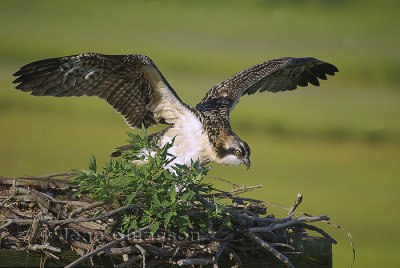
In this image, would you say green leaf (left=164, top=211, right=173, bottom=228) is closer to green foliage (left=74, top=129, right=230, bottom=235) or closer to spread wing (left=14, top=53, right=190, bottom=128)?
green foliage (left=74, top=129, right=230, bottom=235)

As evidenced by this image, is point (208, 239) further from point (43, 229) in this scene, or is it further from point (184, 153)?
point (184, 153)

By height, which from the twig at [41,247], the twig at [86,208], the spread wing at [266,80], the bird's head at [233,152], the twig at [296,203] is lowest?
the twig at [41,247]

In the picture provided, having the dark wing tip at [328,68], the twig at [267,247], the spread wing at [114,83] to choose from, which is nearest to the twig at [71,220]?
the twig at [267,247]

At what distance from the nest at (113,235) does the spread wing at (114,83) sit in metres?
0.65

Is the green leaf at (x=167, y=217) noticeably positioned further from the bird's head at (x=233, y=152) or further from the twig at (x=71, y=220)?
the bird's head at (x=233, y=152)

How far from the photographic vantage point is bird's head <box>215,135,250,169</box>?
2.64 metres

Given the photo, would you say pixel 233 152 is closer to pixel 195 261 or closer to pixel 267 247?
pixel 267 247

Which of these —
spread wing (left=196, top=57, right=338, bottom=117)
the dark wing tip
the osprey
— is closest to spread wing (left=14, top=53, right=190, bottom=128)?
the osprey

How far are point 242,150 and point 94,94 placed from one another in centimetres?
75

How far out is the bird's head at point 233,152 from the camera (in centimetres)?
264

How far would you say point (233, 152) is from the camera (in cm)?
266

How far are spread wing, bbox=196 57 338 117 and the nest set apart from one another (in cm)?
98

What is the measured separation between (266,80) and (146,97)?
1.05 m

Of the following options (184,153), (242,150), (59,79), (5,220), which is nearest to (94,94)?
(59,79)
